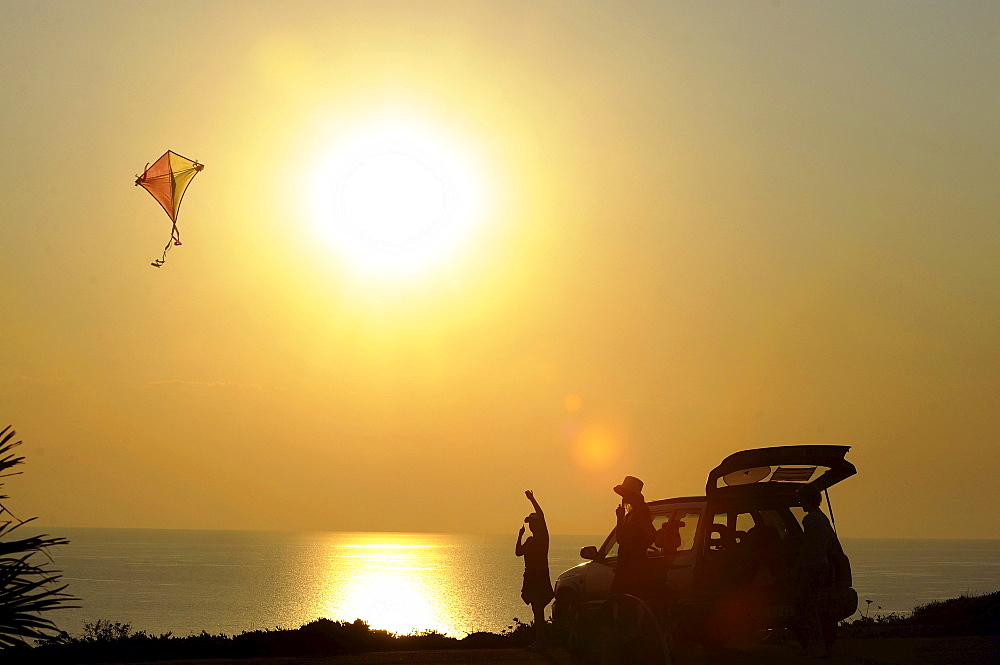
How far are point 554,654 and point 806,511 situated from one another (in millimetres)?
5004

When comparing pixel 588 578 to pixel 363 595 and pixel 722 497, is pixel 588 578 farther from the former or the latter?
pixel 363 595

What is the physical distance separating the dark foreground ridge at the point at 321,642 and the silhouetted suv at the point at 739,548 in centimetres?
489

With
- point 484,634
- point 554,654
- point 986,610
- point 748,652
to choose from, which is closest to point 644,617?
point 748,652

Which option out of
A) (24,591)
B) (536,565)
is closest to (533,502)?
(536,565)

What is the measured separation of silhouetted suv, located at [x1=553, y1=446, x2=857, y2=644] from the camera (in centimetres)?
1177

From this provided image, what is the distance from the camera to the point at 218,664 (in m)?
14.8

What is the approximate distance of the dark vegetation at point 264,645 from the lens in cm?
1578

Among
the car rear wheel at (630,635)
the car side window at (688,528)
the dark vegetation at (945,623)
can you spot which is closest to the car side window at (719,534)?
the car side window at (688,528)

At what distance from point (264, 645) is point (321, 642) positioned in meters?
0.92

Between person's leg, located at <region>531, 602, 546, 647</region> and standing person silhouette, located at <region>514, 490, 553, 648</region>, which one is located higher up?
standing person silhouette, located at <region>514, 490, 553, 648</region>

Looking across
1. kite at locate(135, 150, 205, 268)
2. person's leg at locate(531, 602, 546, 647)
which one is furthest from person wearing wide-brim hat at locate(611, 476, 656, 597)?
kite at locate(135, 150, 205, 268)

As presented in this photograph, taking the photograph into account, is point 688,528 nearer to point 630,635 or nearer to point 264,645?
point 630,635

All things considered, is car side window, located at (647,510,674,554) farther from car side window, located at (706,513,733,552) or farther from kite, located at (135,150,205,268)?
kite, located at (135,150,205,268)

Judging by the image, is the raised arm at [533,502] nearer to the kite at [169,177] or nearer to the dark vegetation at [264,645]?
the dark vegetation at [264,645]
